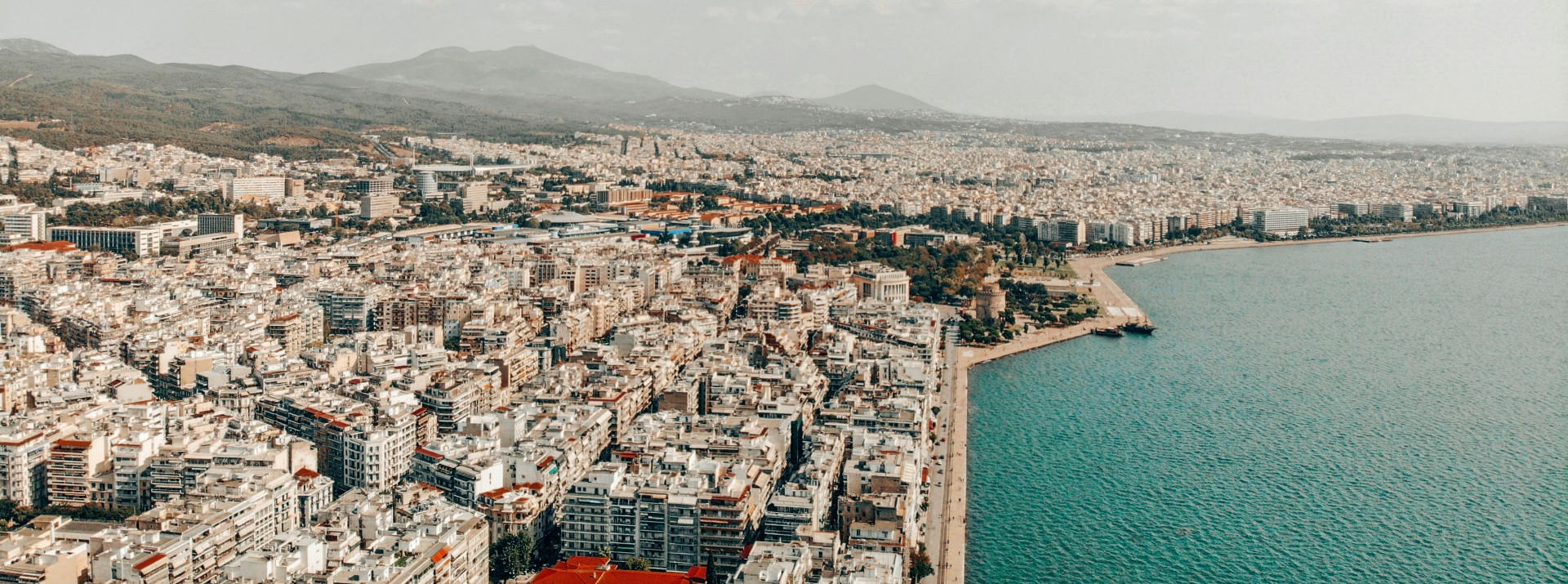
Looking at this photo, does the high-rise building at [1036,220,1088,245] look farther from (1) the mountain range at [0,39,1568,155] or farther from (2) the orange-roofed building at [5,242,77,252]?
(1) the mountain range at [0,39,1568,155]

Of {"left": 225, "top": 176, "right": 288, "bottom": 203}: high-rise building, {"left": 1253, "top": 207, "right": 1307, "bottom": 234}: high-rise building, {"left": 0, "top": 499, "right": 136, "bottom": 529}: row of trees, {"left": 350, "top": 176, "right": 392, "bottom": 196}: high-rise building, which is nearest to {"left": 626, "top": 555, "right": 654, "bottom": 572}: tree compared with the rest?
{"left": 0, "top": 499, "right": 136, "bottom": 529}: row of trees

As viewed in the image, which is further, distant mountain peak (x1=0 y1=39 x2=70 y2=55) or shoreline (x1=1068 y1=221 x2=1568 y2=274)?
distant mountain peak (x1=0 y1=39 x2=70 y2=55)

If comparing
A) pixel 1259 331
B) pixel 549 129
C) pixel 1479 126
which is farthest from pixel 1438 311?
pixel 1479 126

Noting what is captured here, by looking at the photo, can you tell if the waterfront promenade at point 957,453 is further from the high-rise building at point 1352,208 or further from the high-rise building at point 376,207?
the high-rise building at point 1352,208

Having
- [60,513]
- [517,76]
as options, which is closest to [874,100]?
[517,76]

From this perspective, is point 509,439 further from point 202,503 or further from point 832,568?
point 832,568

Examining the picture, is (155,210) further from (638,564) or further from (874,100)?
(874,100)

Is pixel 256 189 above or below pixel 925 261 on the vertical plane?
above

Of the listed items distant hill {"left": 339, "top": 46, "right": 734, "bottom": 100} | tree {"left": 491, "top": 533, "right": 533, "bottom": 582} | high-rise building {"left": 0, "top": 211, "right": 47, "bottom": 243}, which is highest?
distant hill {"left": 339, "top": 46, "right": 734, "bottom": 100}

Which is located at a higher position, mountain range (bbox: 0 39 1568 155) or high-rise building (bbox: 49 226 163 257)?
mountain range (bbox: 0 39 1568 155)
